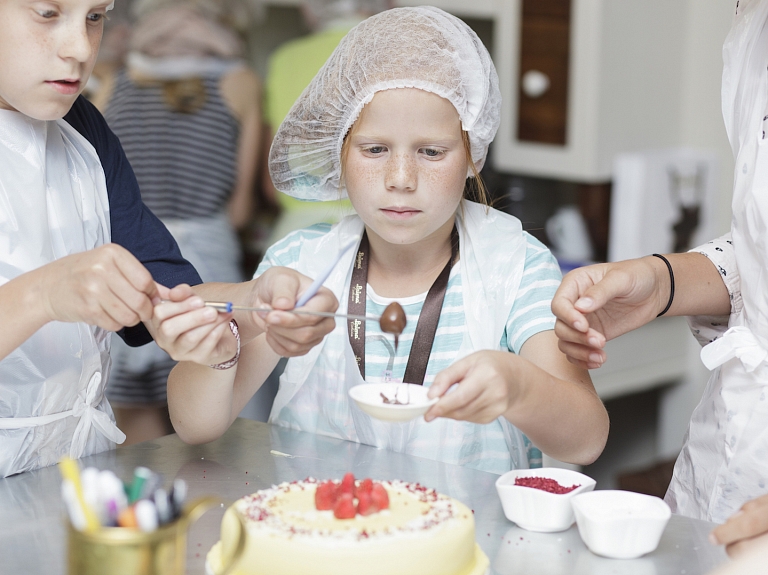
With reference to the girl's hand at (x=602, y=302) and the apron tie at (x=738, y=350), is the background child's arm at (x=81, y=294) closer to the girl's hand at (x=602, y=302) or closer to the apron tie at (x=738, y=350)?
the girl's hand at (x=602, y=302)

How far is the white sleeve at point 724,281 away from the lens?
46.2 inches

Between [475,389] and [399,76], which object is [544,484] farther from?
[399,76]

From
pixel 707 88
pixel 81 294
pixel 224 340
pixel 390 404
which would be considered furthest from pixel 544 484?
pixel 707 88

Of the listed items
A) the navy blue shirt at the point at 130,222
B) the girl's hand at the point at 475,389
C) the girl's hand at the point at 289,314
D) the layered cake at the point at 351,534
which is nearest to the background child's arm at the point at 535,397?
the girl's hand at the point at 475,389

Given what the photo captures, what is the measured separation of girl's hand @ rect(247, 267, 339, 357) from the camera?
1.04 m

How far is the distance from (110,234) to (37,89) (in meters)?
0.24

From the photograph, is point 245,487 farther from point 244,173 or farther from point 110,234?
point 244,173

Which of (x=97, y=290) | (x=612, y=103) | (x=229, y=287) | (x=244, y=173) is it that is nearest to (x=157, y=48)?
(x=244, y=173)

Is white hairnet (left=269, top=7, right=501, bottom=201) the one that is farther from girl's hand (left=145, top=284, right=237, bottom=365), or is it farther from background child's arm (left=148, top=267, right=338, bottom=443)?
girl's hand (left=145, top=284, right=237, bottom=365)

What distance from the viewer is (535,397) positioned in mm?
1010

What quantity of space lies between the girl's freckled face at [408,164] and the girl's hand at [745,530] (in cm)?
53

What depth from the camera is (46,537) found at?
899mm

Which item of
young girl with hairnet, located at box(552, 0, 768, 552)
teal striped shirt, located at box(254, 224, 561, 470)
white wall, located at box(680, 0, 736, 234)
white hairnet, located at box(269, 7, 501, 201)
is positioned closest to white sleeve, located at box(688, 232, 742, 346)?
young girl with hairnet, located at box(552, 0, 768, 552)

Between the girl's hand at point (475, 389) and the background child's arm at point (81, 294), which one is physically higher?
the background child's arm at point (81, 294)
